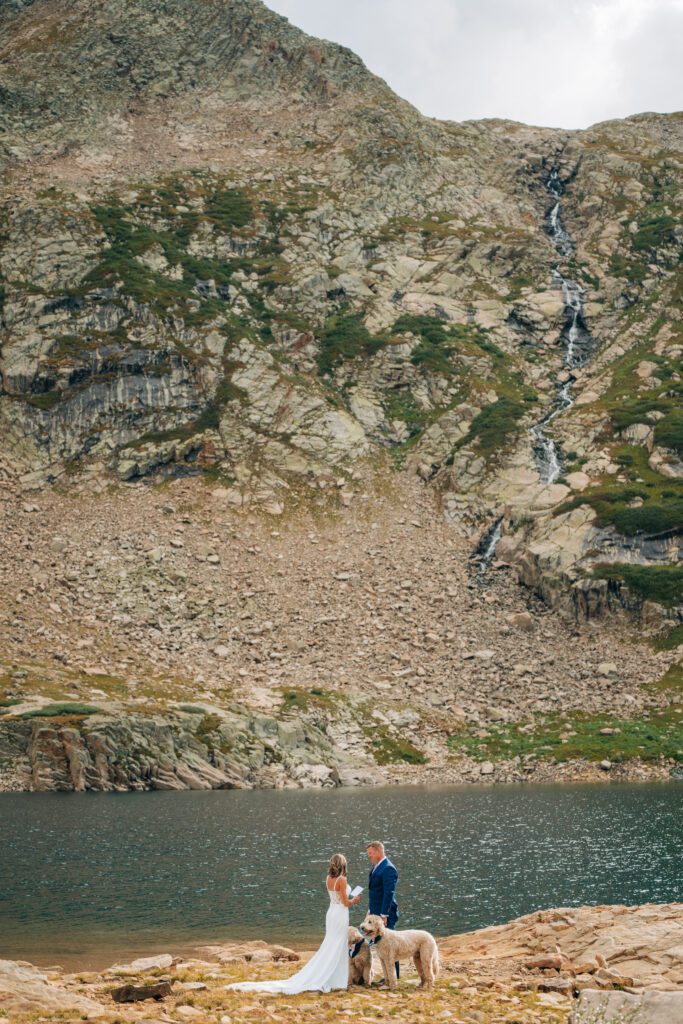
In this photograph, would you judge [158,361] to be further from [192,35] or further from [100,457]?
[192,35]

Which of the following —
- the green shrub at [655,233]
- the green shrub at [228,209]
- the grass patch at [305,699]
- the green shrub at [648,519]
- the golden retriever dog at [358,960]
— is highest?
the green shrub at [228,209]

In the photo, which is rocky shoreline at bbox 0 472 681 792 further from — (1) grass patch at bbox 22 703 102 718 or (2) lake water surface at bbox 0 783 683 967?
(2) lake water surface at bbox 0 783 683 967

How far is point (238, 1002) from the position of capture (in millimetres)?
17531

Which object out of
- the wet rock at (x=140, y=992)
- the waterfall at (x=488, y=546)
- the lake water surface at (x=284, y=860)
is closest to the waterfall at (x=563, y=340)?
the waterfall at (x=488, y=546)

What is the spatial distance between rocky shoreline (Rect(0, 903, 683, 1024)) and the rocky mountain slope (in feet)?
Answer: 182

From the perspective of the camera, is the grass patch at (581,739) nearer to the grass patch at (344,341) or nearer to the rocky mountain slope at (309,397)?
the rocky mountain slope at (309,397)

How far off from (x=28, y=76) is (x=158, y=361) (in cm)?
8070

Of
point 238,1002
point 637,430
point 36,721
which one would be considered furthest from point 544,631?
point 238,1002

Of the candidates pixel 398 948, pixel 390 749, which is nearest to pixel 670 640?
pixel 390 749

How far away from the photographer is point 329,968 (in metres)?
19.0

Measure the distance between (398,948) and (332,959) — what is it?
1.42 metres

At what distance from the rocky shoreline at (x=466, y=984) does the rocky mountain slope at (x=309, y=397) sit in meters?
55.3

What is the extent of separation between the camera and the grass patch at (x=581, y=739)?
84.0 metres

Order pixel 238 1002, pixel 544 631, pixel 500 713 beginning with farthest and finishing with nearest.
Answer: pixel 544 631, pixel 500 713, pixel 238 1002
